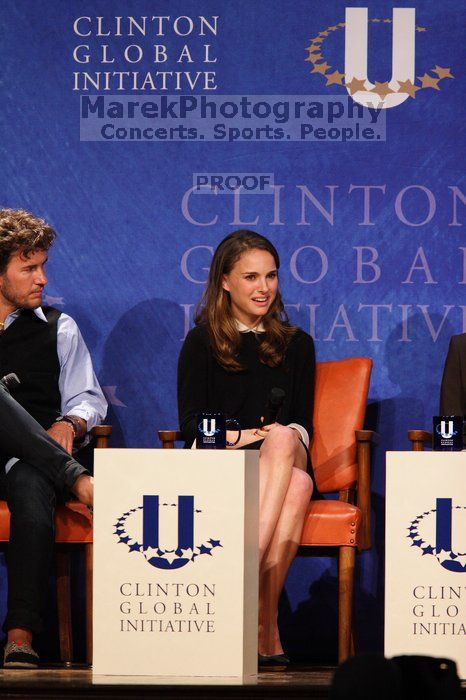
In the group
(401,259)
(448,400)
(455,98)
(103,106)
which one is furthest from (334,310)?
(103,106)

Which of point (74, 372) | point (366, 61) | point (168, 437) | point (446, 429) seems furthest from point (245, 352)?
point (366, 61)

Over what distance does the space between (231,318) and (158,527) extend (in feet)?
4.37

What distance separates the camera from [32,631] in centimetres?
319

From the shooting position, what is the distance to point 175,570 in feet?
9.36

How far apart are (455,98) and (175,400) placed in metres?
1.67

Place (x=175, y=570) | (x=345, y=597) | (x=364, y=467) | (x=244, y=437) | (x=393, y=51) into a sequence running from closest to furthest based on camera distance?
(x=175, y=570), (x=345, y=597), (x=244, y=437), (x=364, y=467), (x=393, y=51)

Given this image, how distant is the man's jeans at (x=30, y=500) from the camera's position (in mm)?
3234

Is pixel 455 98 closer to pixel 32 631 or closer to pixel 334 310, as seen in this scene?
pixel 334 310

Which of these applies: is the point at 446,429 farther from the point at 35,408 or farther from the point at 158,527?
the point at 35,408

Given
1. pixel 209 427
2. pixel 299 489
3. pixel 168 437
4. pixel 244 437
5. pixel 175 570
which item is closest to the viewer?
pixel 175 570

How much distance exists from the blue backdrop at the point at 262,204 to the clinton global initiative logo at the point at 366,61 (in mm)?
13

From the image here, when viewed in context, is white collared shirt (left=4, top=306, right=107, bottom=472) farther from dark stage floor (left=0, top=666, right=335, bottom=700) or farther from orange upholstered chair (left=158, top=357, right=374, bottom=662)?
dark stage floor (left=0, top=666, right=335, bottom=700)

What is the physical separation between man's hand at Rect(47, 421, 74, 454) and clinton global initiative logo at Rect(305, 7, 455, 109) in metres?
1.79

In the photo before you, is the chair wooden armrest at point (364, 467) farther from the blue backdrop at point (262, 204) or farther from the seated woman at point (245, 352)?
the blue backdrop at point (262, 204)
